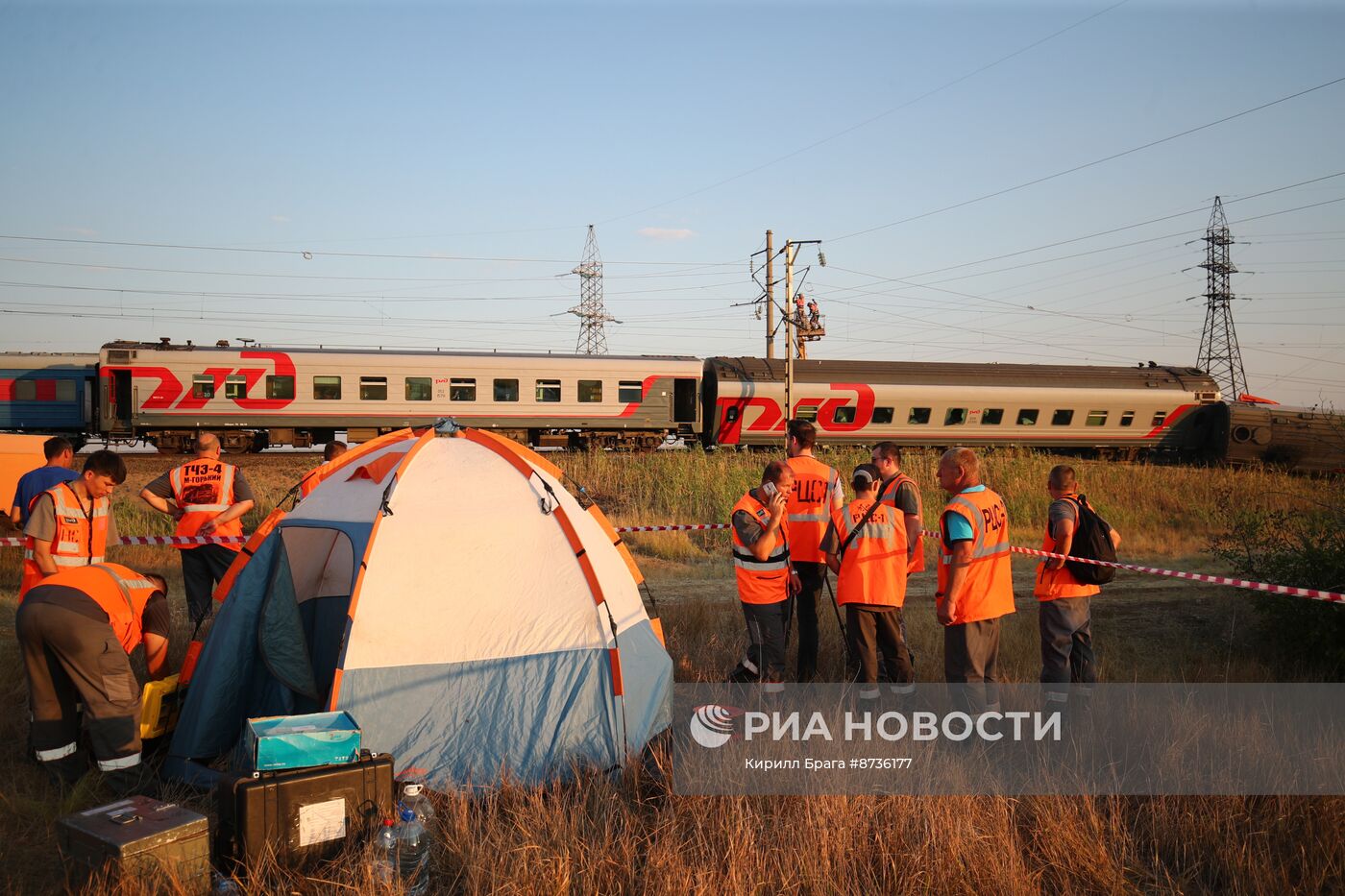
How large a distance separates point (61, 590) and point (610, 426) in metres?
19.5

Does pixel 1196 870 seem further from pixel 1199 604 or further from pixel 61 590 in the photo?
pixel 1199 604

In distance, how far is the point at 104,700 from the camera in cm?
464

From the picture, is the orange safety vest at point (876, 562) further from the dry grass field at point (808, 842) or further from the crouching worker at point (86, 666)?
the crouching worker at point (86, 666)

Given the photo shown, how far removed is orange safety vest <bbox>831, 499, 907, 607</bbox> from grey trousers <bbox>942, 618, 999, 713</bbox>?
478 mm

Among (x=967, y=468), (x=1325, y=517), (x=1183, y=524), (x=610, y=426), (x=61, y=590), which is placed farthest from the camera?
(x=610, y=426)

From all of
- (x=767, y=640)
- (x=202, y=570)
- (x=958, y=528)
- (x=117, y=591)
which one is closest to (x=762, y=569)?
(x=767, y=640)

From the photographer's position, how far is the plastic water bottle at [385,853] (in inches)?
150

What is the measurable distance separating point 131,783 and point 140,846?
1.46m

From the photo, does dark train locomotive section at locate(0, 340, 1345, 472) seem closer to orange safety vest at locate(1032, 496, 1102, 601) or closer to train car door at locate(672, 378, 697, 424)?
train car door at locate(672, 378, 697, 424)

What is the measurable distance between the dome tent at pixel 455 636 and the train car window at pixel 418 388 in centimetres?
1712

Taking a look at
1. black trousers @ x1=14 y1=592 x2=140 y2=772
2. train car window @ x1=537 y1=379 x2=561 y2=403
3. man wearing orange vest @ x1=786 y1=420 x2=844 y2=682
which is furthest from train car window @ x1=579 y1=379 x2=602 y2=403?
black trousers @ x1=14 y1=592 x2=140 y2=772

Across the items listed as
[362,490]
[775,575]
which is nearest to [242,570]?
[362,490]

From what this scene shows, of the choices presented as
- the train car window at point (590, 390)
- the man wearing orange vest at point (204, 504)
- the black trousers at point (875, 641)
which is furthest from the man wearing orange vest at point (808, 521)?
the train car window at point (590, 390)

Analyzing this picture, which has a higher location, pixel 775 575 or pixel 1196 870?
pixel 775 575
